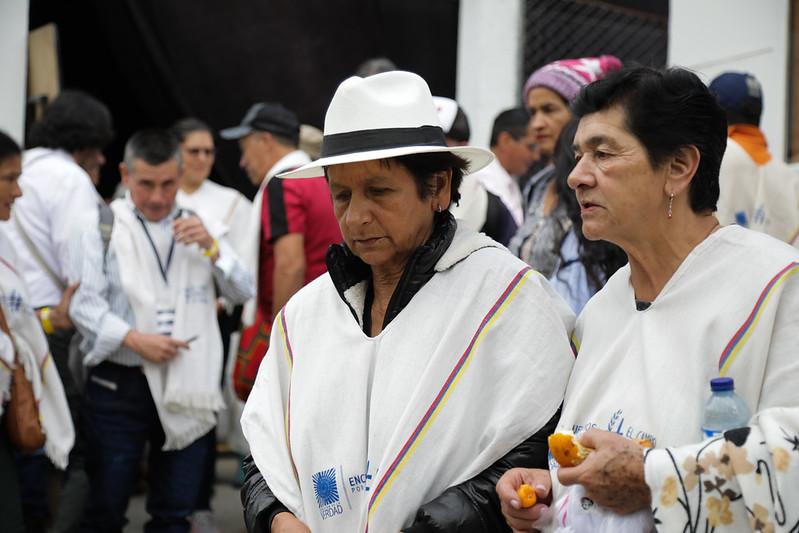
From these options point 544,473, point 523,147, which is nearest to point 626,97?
point 544,473

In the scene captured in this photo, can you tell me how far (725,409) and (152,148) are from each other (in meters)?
3.75

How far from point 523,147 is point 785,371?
492 centimetres

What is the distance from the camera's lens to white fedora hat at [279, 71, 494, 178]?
3.02 meters

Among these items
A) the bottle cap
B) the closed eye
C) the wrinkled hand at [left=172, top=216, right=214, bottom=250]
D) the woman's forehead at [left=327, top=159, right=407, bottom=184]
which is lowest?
the wrinkled hand at [left=172, top=216, right=214, bottom=250]

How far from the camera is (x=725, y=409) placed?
2436 mm

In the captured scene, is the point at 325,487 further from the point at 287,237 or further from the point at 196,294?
the point at 287,237

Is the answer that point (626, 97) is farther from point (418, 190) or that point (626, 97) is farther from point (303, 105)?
point (303, 105)

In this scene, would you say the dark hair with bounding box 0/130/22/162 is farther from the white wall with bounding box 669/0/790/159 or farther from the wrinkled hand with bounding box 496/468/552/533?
the white wall with bounding box 669/0/790/159

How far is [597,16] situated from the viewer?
8961 millimetres

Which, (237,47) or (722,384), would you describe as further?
(237,47)

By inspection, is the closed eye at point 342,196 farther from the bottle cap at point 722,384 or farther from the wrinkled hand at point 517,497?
the bottle cap at point 722,384

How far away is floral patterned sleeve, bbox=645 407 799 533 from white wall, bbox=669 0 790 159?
454cm

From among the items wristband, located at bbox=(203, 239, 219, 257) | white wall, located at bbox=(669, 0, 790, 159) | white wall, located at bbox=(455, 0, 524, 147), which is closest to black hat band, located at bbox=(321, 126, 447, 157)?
wristband, located at bbox=(203, 239, 219, 257)

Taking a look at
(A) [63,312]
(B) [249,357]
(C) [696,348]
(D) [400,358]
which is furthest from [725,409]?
(A) [63,312]
